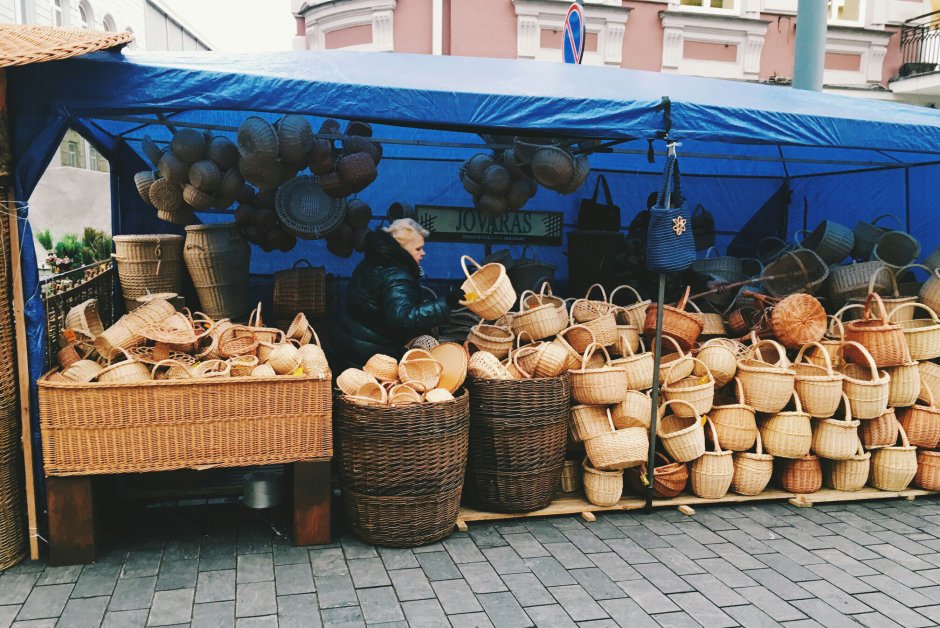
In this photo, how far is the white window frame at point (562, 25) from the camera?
1374 centimetres

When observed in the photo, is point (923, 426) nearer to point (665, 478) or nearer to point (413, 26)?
point (665, 478)

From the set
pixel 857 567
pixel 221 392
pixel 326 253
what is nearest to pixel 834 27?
pixel 326 253

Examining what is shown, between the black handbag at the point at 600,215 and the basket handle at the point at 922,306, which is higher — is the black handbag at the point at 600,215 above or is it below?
above

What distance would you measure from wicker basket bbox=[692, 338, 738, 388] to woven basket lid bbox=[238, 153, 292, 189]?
3330mm

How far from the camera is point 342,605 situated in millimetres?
3473

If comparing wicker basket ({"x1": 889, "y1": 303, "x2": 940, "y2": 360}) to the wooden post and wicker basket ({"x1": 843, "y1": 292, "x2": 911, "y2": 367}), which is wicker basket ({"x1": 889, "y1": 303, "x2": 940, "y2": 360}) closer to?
wicker basket ({"x1": 843, "y1": 292, "x2": 911, "y2": 367})

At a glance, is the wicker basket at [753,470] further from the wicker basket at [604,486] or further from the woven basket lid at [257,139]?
the woven basket lid at [257,139]

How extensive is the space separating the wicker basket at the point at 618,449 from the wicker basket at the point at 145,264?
3.60 metres

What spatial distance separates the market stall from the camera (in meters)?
4.02

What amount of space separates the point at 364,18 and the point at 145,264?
10.1 metres

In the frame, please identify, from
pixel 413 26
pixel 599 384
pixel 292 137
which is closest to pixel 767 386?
pixel 599 384

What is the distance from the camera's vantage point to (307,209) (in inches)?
236

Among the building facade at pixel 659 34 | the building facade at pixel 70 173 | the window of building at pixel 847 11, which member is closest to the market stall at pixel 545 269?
the building facade at pixel 659 34

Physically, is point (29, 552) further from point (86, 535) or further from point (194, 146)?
point (194, 146)
